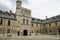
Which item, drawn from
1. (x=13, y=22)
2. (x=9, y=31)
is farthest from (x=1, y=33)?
(x=13, y=22)

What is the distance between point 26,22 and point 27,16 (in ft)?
6.93

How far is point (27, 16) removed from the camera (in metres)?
Answer: 34.4

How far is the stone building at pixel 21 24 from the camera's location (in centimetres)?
2950

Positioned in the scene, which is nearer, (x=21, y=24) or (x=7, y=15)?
(x=7, y=15)

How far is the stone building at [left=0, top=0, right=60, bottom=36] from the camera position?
2950 centimetres

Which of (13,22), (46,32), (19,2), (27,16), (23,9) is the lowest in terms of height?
(46,32)

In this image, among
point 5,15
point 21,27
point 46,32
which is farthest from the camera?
point 46,32

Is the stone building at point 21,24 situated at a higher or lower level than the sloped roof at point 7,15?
lower

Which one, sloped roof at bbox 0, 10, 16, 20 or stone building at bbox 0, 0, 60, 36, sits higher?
Result: sloped roof at bbox 0, 10, 16, 20

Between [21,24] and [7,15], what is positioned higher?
[7,15]

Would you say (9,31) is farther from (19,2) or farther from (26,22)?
(19,2)

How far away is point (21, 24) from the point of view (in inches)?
1281

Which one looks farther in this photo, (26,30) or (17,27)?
(26,30)

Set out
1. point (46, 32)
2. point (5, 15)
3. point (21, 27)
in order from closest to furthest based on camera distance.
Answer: point (5, 15) < point (21, 27) < point (46, 32)
